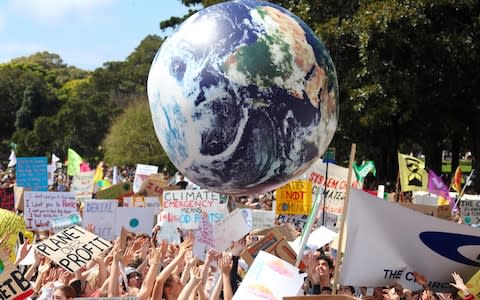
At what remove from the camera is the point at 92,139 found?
68.4 m

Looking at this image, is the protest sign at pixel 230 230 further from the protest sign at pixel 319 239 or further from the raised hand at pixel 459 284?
the raised hand at pixel 459 284

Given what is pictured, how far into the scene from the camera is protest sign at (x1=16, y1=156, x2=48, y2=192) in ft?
53.3

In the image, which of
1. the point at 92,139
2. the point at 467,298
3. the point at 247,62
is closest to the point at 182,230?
the point at 467,298

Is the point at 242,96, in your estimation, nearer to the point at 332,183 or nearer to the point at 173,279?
the point at 173,279

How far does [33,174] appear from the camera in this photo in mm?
16344

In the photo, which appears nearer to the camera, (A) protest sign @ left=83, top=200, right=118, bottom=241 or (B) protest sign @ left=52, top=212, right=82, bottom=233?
(B) protest sign @ left=52, top=212, right=82, bottom=233

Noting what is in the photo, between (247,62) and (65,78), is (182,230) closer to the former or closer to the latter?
(247,62)

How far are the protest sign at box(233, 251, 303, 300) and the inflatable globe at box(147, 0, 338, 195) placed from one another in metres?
0.51

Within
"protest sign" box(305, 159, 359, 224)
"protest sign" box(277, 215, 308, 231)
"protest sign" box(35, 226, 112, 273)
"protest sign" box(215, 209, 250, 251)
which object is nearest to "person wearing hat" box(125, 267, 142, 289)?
"protest sign" box(35, 226, 112, 273)

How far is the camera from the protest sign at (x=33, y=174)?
16.2 m

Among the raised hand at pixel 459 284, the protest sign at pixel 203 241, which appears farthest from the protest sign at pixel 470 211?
the raised hand at pixel 459 284

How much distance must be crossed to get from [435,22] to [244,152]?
1963 centimetres

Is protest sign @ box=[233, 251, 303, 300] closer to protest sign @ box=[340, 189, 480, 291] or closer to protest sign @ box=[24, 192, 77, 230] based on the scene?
protest sign @ box=[340, 189, 480, 291]

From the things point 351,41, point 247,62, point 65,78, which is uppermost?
point 65,78
